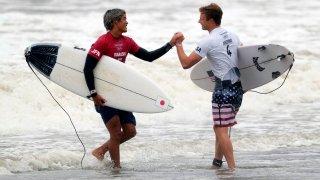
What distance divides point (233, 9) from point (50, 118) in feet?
46.9

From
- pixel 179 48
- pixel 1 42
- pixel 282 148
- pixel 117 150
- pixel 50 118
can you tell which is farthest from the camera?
pixel 1 42

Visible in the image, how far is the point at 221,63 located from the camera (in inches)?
308

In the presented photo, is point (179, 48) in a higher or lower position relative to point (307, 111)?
higher

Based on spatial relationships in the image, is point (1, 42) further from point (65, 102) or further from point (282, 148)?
point (282, 148)

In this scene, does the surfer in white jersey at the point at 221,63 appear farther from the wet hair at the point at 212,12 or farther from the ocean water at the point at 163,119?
the ocean water at the point at 163,119

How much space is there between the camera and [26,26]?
69.5 feet

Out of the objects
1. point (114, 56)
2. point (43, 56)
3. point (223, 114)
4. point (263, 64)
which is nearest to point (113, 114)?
point (114, 56)

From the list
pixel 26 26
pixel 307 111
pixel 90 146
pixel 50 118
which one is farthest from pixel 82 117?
pixel 26 26

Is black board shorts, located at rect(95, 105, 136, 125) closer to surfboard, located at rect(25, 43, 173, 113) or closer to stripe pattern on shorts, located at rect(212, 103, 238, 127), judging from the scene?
surfboard, located at rect(25, 43, 173, 113)

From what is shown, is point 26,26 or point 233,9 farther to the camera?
point 233,9

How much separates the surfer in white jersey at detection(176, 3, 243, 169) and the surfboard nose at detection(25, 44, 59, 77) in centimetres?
157

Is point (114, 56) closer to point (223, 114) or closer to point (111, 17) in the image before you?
point (111, 17)

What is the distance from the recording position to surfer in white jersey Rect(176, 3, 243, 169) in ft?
25.3

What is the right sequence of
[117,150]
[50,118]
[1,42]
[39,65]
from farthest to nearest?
[1,42], [50,118], [39,65], [117,150]
